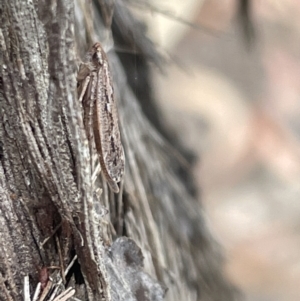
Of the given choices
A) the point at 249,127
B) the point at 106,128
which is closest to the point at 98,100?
the point at 106,128

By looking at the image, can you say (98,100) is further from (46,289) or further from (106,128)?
(46,289)

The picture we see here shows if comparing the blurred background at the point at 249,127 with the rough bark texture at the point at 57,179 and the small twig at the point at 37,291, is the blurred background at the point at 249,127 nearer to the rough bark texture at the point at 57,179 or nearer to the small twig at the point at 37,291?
the rough bark texture at the point at 57,179

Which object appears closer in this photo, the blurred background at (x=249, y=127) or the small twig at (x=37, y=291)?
the small twig at (x=37, y=291)

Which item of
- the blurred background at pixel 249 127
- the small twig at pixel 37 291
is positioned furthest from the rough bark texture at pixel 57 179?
the blurred background at pixel 249 127

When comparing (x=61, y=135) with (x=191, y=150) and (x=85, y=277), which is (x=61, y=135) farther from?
(x=191, y=150)

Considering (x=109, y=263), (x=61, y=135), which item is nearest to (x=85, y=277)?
(x=109, y=263)
